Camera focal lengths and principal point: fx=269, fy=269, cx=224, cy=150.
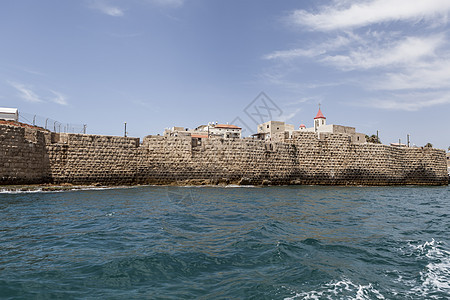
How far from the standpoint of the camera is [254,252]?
5383mm

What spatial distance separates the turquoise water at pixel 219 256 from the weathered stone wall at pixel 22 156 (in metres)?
7.68

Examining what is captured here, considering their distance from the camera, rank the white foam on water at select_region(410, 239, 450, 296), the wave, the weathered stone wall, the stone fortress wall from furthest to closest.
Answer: the stone fortress wall < the weathered stone wall < the wave < the white foam on water at select_region(410, 239, 450, 296)

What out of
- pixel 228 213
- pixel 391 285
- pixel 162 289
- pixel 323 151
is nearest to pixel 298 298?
pixel 391 285

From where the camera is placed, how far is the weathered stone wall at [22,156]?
1530 cm

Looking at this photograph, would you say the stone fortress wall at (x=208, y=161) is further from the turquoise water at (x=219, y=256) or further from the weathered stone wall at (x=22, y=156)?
the turquoise water at (x=219, y=256)

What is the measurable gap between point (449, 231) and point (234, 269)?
693cm


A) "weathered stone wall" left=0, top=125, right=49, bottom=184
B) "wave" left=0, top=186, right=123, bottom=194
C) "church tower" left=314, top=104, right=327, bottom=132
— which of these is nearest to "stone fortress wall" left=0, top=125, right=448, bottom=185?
"weathered stone wall" left=0, top=125, right=49, bottom=184

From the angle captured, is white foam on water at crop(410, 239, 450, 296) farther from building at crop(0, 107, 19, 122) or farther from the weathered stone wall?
building at crop(0, 107, 19, 122)

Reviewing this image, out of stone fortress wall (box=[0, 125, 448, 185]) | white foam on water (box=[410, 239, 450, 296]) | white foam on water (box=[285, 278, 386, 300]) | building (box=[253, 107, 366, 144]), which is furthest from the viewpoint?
building (box=[253, 107, 366, 144])

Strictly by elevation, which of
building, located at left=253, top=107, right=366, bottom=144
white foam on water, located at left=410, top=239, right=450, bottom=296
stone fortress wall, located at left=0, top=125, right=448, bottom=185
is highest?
building, located at left=253, top=107, right=366, bottom=144

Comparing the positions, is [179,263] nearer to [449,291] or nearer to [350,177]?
[449,291]

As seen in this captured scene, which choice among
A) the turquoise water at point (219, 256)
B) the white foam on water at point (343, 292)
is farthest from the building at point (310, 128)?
the white foam on water at point (343, 292)

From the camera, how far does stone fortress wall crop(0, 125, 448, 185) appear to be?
16375mm

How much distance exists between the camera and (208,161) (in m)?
20.2
